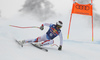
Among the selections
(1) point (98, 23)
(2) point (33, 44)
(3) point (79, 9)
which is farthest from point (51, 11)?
(2) point (33, 44)

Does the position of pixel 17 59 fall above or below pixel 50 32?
below

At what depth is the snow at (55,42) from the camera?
3242 mm

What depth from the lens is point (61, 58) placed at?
3.41 meters

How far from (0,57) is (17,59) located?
1.12ft

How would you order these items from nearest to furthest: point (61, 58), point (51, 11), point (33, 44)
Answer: point (61, 58) < point (33, 44) < point (51, 11)

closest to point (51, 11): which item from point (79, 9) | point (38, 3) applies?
point (38, 3)

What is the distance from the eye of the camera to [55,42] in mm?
5816

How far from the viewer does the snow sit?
324cm

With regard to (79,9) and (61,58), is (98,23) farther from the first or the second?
(61,58)

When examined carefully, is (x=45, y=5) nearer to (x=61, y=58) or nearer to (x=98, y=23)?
(x=98, y=23)

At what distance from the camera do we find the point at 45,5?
13234 millimetres

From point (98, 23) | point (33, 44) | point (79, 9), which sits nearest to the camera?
point (33, 44)

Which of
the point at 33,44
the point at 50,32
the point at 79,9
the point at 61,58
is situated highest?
the point at 79,9

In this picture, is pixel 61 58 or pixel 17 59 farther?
pixel 61 58
